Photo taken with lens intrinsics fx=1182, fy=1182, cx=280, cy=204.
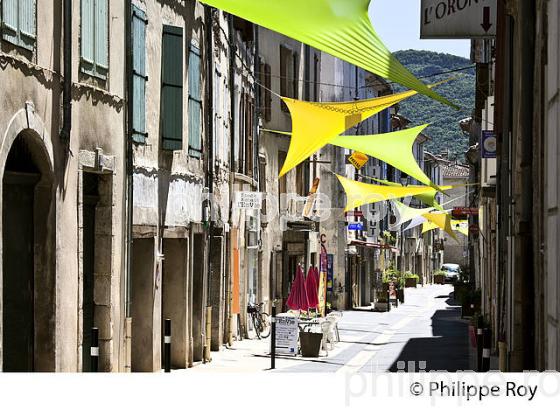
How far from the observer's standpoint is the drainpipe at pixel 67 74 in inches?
546

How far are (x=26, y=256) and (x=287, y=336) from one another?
1131cm

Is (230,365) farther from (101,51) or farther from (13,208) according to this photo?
(13,208)

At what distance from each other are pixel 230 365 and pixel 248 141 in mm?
10123

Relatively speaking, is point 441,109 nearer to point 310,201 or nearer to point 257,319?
point 310,201

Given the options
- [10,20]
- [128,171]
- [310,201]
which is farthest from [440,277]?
[10,20]

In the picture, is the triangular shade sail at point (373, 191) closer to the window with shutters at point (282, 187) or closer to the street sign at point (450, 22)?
the window with shutters at point (282, 187)

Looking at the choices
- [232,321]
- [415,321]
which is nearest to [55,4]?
[232,321]

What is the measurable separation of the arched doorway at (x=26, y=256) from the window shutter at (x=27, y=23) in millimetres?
1002

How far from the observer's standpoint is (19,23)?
1215 centimetres

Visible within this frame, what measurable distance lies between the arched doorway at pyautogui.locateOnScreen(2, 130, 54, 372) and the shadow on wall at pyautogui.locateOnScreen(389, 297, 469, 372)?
5.86 meters

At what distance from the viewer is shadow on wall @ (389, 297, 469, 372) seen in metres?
22.1

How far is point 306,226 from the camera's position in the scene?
38.8 meters

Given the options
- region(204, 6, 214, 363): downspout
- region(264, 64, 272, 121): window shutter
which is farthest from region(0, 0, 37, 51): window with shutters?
region(264, 64, 272, 121): window shutter

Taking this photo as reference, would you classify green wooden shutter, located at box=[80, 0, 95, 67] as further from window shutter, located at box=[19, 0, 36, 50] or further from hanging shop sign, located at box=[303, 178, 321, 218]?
hanging shop sign, located at box=[303, 178, 321, 218]
